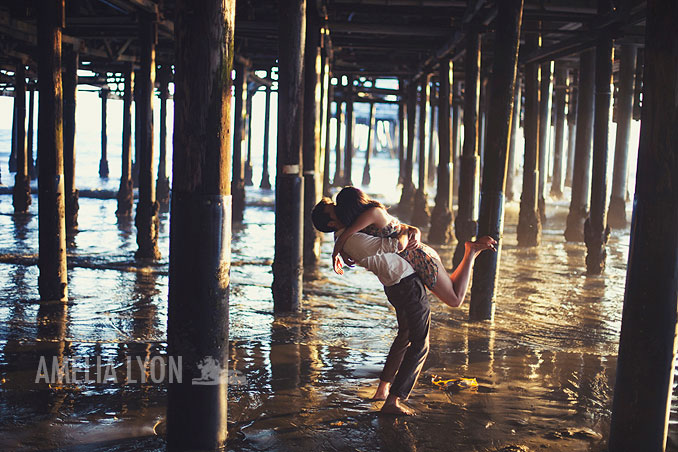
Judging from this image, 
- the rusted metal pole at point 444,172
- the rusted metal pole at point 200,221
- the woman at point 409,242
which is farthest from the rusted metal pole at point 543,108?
the rusted metal pole at point 200,221

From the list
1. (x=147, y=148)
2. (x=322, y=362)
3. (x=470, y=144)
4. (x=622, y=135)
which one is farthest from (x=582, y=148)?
(x=322, y=362)

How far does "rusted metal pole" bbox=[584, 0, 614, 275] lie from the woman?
635cm

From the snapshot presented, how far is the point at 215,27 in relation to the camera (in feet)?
11.5

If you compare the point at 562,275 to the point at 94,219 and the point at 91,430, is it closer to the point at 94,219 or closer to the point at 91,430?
the point at 91,430

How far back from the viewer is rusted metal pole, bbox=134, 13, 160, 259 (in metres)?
10.1

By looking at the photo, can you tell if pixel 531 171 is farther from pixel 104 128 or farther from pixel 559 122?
pixel 104 128

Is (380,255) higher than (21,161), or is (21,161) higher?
(21,161)

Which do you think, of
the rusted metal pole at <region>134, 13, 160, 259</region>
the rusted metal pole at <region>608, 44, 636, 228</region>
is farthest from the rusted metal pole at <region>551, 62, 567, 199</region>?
the rusted metal pole at <region>134, 13, 160, 259</region>

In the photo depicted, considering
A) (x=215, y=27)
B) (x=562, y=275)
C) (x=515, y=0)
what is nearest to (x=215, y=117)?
(x=215, y=27)

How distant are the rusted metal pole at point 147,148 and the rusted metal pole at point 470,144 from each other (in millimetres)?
4422

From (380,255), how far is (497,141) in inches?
123

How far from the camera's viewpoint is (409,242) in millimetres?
4414

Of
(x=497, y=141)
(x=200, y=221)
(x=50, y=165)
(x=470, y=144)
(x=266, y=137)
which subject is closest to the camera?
(x=200, y=221)

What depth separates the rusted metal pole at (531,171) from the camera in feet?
42.8
